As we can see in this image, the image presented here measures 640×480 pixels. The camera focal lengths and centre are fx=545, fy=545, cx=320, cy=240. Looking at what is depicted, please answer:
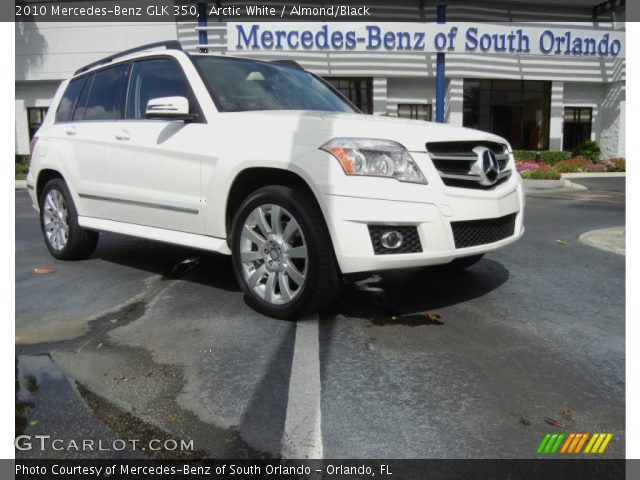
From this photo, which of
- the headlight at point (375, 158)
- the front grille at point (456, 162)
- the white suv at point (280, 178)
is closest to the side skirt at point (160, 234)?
the white suv at point (280, 178)

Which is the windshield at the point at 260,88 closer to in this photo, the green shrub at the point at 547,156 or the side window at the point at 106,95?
the side window at the point at 106,95

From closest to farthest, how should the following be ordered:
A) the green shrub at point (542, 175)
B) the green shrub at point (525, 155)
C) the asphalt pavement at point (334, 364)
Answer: the asphalt pavement at point (334, 364) < the green shrub at point (542, 175) < the green shrub at point (525, 155)

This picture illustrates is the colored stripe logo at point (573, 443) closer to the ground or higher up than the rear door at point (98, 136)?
closer to the ground

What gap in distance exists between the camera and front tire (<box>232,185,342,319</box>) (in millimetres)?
3410

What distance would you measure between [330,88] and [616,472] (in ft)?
13.5

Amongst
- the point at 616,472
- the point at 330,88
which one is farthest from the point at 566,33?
the point at 616,472

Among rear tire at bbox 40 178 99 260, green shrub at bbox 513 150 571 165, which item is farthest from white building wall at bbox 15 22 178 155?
rear tire at bbox 40 178 99 260

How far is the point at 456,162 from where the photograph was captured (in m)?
3.58

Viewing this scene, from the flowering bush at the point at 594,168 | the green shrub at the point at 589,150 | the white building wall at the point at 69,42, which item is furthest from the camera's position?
the green shrub at the point at 589,150

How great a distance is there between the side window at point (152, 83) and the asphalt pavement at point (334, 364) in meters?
1.52

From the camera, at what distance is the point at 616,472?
2.04 m

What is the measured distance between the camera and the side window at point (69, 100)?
225 inches

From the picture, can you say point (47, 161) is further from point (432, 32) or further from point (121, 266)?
point (432, 32)

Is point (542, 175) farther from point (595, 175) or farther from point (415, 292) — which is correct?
point (415, 292)
